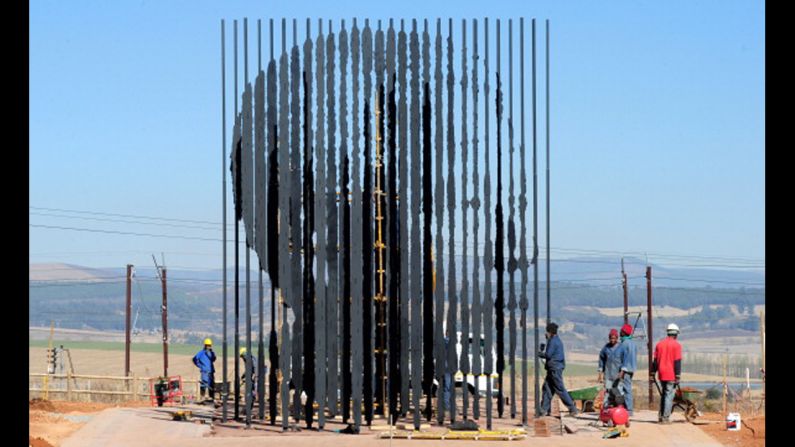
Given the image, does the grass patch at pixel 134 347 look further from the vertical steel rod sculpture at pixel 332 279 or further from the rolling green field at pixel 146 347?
the vertical steel rod sculpture at pixel 332 279

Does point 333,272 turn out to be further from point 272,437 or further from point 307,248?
point 272,437

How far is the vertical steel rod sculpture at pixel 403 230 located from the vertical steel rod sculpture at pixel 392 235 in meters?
0.07

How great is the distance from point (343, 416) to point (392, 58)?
173 inches

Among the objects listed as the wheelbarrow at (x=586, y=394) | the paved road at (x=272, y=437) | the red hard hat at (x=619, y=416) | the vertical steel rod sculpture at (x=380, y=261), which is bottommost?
the paved road at (x=272, y=437)

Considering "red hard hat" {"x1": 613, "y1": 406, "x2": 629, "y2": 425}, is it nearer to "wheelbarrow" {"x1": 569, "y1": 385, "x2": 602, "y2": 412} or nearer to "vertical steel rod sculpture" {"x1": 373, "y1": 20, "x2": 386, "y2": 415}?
"vertical steel rod sculpture" {"x1": 373, "y1": 20, "x2": 386, "y2": 415}

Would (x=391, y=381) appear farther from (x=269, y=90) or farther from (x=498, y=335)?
(x=269, y=90)

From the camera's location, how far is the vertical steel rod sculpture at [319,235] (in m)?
20.1

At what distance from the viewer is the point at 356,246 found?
20.3 metres

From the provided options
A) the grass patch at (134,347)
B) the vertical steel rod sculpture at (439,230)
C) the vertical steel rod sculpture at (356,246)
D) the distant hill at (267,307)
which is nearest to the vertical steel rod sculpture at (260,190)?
the vertical steel rod sculpture at (356,246)

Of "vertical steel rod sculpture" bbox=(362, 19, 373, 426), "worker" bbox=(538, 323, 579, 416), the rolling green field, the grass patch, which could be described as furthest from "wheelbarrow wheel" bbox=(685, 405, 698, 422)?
the grass patch

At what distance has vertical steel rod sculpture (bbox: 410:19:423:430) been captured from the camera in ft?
65.5

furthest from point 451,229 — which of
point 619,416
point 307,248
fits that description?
point 619,416

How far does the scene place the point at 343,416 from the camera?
66.6 ft
